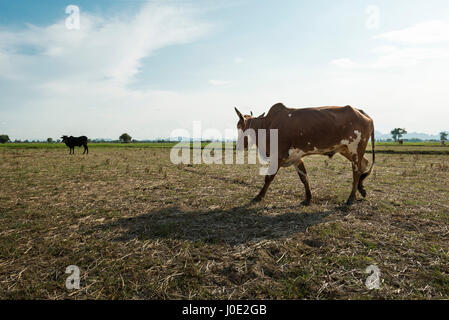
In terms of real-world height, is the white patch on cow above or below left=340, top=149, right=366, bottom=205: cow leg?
above

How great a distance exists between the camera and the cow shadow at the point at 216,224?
15.9 feet

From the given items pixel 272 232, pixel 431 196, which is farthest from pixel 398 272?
pixel 431 196

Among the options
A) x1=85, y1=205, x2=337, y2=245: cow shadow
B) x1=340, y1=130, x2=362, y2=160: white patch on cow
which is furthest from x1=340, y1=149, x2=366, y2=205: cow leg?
x1=85, y1=205, x2=337, y2=245: cow shadow

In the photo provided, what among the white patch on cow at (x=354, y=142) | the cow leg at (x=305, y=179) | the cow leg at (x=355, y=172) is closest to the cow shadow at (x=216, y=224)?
the cow leg at (x=305, y=179)

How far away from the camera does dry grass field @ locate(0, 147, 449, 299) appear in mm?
3189

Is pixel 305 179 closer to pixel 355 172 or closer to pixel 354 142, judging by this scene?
pixel 355 172

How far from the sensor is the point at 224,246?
4.41 metres

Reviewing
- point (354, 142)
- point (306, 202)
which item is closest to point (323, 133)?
point (354, 142)

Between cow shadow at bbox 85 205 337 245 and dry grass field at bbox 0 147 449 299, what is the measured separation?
25 mm

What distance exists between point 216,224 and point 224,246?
3.82ft

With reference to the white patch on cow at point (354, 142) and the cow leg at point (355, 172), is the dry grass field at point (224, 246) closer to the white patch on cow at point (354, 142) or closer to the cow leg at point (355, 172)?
the cow leg at point (355, 172)

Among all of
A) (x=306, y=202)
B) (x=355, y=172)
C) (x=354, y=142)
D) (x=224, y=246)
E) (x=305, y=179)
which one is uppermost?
(x=354, y=142)

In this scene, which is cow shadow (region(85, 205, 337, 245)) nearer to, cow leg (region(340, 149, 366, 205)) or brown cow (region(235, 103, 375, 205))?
cow leg (region(340, 149, 366, 205))
